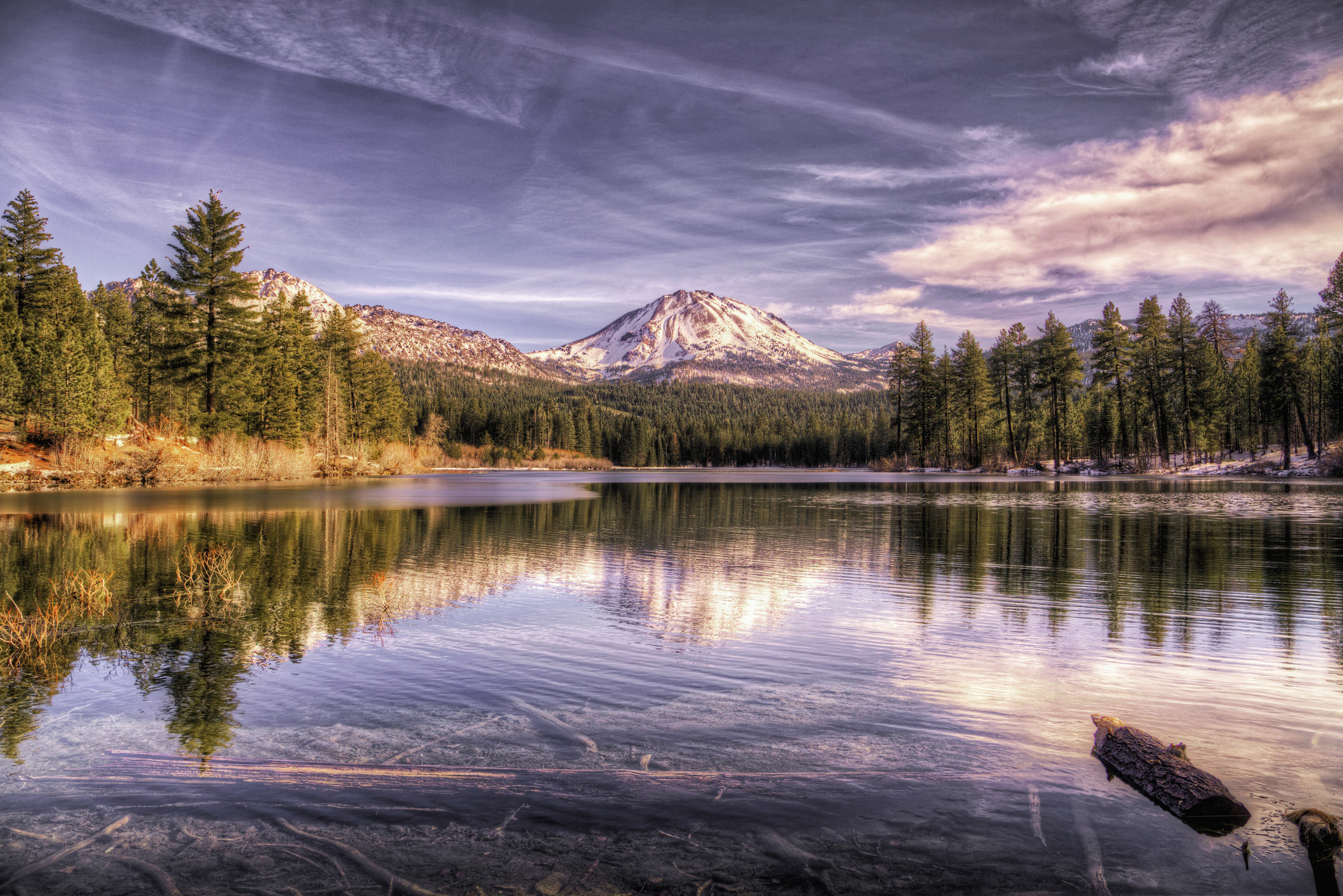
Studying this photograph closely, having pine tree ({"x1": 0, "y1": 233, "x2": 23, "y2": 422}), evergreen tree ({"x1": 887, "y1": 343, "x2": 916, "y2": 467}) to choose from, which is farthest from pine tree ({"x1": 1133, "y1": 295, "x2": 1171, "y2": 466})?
pine tree ({"x1": 0, "y1": 233, "x2": 23, "y2": 422})

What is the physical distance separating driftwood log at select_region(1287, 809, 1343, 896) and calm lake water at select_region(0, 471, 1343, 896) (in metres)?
0.11

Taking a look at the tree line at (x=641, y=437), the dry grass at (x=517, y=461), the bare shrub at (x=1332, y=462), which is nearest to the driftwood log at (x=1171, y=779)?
the bare shrub at (x=1332, y=462)

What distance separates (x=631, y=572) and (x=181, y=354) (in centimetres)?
5225

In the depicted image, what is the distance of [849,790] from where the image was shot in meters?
5.92

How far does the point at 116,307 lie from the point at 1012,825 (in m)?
102

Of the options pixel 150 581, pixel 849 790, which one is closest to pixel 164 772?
pixel 849 790

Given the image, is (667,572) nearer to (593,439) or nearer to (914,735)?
(914,735)

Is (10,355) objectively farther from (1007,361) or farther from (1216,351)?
(1216,351)

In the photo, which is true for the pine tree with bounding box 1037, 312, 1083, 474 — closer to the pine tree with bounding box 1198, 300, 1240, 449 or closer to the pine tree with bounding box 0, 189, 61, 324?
the pine tree with bounding box 1198, 300, 1240, 449

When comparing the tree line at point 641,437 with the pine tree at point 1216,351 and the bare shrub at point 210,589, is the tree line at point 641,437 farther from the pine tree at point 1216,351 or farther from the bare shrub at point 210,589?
the bare shrub at point 210,589

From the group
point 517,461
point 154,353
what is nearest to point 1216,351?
point 154,353

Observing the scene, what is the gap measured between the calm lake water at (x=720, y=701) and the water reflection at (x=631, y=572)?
11 cm

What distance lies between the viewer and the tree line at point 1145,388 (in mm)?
68000

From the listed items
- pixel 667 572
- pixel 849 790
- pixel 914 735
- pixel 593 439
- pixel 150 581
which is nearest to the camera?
pixel 849 790
